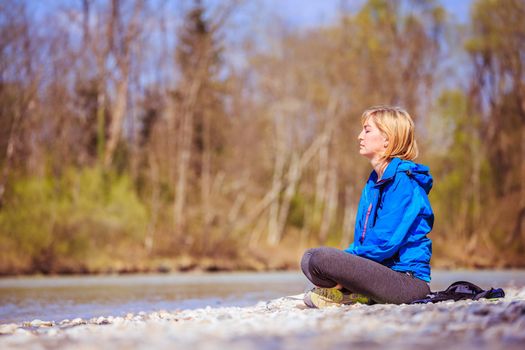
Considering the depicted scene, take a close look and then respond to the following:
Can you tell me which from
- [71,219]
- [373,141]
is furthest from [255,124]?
[373,141]

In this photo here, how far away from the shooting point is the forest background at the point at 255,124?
2114cm

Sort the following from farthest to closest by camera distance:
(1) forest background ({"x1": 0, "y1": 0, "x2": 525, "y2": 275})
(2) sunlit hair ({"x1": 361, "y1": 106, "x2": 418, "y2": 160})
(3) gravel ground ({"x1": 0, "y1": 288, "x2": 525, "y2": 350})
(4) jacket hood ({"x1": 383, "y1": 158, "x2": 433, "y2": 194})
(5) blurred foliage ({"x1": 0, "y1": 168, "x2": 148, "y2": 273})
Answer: (1) forest background ({"x1": 0, "y1": 0, "x2": 525, "y2": 275}) → (5) blurred foliage ({"x1": 0, "y1": 168, "x2": 148, "y2": 273}) → (2) sunlit hair ({"x1": 361, "y1": 106, "x2": 418, "y2": 160}) → (4) jacket hood ({"x1": 383, "y1": 158, "x2": 433, "y2": 194}) → (3) gravel ground ({"x1": 0, "y1": 288, "x2": 525, "y2": 350})

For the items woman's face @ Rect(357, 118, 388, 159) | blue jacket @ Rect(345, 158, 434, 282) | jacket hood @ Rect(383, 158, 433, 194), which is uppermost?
woman's face @ Rect(357, 118, 388, 159)

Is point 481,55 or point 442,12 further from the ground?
point 442,12

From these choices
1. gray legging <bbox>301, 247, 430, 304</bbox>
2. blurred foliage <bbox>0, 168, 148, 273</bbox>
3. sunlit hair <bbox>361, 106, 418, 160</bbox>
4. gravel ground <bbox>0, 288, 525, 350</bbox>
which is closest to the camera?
gravel ground <bbox>0, 288, 525, 350</bbox>

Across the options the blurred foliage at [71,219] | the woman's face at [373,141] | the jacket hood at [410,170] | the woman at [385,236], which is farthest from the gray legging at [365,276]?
the blurred foliage at [71,219]

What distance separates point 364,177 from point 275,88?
15.8 feet

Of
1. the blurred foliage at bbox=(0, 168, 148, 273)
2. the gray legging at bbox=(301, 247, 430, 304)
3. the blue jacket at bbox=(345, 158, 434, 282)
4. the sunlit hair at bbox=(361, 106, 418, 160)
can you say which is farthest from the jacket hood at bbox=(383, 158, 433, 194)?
the blurred foliage at bbox=(0, 168, 148, 273)

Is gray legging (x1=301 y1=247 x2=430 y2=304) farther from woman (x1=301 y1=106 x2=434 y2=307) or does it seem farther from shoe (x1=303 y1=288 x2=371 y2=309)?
shoe (x1=303 y1=288 x2=371 y2=309)

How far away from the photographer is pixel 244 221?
24.5 metres

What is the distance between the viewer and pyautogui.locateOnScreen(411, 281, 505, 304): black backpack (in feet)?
15.8

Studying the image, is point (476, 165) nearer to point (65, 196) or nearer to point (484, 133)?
point (484, 133)

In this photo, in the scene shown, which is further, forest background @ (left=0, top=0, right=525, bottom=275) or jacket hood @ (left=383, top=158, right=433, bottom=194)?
forest background @ (left=0, top=0, right=525, bottom=275)

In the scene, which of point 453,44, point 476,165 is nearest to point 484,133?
point 476,165
